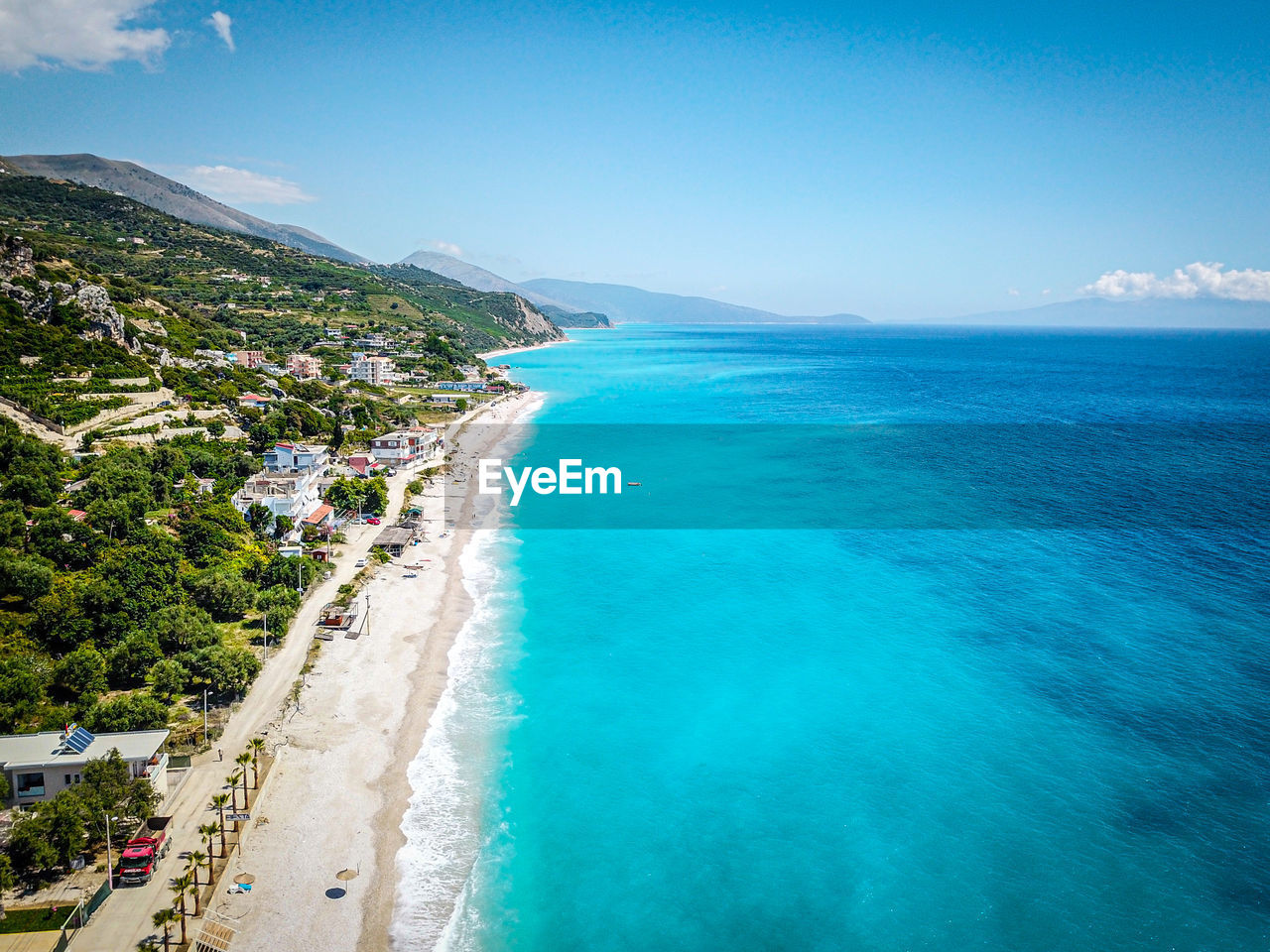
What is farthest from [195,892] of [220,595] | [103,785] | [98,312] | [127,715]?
[98,312]

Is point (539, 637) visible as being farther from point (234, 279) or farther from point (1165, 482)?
point (234, 279)

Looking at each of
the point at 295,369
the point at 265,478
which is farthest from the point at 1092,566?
the point at 295,369

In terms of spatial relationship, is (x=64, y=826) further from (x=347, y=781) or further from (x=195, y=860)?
(x=347, y=781)

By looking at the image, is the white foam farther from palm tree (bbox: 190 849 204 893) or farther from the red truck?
the red truck

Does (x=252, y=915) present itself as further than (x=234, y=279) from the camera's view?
No

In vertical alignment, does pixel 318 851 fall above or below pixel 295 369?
below

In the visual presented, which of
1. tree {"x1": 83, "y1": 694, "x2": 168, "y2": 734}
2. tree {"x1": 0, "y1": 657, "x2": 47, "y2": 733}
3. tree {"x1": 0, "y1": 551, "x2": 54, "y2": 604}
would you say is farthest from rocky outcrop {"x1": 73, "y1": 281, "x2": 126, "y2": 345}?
tree {"x1": 83, "y1": 694, "x2": 168, "y2": 734}
